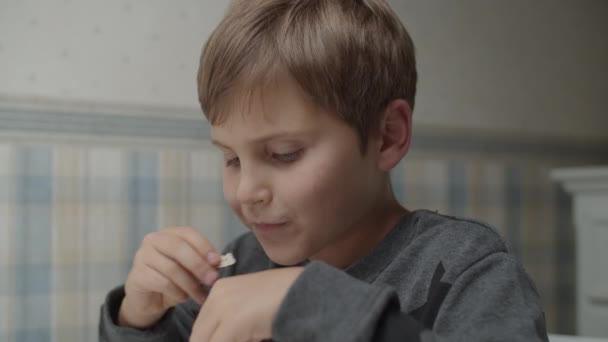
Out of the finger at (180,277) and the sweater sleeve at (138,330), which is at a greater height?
the finger at (180,277)

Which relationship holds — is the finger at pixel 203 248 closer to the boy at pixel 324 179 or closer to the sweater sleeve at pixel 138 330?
the boy at pixel 324 179

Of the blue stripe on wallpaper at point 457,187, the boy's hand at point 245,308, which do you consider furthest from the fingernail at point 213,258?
the blue stripe on wallpaper at point 457,187

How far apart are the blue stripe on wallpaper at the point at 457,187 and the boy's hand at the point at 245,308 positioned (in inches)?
63.8

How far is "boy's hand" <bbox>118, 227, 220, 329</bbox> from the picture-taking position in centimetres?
74

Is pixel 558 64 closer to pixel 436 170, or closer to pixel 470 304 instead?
pixel 436 170

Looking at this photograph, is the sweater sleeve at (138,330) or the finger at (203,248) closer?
the finger at (203,248)

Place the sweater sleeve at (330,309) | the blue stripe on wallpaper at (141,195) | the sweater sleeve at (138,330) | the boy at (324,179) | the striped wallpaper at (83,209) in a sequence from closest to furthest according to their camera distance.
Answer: the sweater sleeve at (330,309), the boy at (324,179), the sweater sleeve at (138,330), the striped wallpaper at (83,209), the blue stripe on wallpaper at (141,195)

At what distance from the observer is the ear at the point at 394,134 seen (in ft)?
2.67

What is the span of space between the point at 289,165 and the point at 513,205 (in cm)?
170

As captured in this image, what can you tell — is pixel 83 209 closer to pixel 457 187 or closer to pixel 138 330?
pixel 138 330

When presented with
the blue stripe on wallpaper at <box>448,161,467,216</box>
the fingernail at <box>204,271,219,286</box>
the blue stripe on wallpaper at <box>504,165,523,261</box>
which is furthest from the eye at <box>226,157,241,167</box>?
the blue stripe on wallpaper at <box>504,165,523,261</box>

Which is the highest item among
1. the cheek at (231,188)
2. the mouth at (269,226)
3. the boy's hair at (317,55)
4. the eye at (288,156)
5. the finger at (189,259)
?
the boy's hair at (317,55)

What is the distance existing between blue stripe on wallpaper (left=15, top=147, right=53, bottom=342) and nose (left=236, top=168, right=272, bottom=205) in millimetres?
1054

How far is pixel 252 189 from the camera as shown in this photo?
2.33 feet
